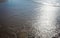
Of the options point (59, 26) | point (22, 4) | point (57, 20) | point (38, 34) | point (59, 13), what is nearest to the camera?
point (38, 34)

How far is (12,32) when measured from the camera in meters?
0.89

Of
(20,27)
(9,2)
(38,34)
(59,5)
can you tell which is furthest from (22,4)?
(38,34)

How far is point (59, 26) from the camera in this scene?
3.33 ft

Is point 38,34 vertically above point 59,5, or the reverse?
point 59,5

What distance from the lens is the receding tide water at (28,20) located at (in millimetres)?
890

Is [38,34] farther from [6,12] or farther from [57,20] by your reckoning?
[6,12]

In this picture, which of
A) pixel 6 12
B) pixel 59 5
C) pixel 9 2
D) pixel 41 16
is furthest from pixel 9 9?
pixel 59 5

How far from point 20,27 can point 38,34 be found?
0.16 metres

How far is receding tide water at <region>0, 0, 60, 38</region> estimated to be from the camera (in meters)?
0.89

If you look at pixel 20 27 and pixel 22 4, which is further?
pixel 22 4

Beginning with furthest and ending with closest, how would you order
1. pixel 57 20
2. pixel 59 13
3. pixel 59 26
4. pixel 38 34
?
pixel 59 13, pixel 57 20, pixel 59 26, pixel 38 34

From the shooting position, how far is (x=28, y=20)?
42.5 inches

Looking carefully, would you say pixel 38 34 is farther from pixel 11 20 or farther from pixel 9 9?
pixel 9 9

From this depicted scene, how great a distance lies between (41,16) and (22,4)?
0.35 m
